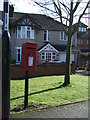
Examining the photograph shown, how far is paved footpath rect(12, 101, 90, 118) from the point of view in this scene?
4816 mm

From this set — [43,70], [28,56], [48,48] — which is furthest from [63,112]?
[48,48]

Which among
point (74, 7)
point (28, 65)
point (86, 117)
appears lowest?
point (86, 117)

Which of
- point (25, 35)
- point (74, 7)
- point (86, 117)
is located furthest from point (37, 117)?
point (25, 35)

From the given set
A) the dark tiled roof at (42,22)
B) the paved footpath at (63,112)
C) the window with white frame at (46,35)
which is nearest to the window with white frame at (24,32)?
the dark tiled roof at (42,22)

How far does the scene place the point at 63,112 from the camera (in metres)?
5.12

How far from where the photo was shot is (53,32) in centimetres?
2867

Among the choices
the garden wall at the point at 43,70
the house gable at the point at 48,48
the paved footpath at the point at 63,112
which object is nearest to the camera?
the paved footpath at the point at 63,112

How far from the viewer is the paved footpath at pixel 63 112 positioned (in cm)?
482

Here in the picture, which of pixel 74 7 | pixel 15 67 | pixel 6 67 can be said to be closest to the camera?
pixel 6 67

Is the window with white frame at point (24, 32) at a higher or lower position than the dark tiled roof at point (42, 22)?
→ lower

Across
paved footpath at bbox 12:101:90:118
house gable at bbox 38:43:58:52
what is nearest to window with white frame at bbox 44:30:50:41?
house gable at bbox 38:43:58:52

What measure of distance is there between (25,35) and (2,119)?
21858mm

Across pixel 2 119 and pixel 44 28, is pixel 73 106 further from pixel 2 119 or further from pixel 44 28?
pixel 44 28

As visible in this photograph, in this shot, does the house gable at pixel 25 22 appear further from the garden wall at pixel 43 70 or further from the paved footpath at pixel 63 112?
the paved footpath at pixel 63 112
